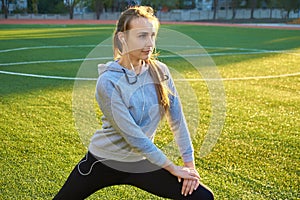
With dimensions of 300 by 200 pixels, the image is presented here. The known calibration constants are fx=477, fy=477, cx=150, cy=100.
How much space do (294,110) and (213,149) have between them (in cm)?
224

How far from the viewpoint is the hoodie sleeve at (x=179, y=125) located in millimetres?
2639

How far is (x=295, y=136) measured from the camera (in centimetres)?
513

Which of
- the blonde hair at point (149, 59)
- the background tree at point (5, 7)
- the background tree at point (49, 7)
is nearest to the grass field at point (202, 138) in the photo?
the blonde hair at point (149, 59)

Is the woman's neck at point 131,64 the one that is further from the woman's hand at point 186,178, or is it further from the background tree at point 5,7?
the background tree at point 5,7

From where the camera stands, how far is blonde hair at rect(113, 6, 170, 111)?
2.48 meters

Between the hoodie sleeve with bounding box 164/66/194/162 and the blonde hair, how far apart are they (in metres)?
0.05

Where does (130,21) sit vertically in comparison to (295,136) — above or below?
above

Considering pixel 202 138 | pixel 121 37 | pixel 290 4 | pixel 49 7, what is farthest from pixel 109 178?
pixel 49 7

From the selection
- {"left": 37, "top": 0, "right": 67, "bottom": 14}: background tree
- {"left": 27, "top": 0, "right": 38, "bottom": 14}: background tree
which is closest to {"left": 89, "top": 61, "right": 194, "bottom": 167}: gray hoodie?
{"left": 27, "top": 0, "right": 38, "bottom": 14}: background tree

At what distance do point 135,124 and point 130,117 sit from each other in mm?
45

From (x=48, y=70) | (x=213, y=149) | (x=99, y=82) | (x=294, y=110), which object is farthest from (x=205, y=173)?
(x=48, y=70)

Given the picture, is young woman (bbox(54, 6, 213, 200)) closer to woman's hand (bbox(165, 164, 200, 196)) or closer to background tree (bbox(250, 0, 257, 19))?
woman's hand (bbox(165, 164, 200, 196))

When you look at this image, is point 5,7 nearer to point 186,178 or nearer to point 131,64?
point 131,64

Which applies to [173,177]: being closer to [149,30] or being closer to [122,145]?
[122,145]
